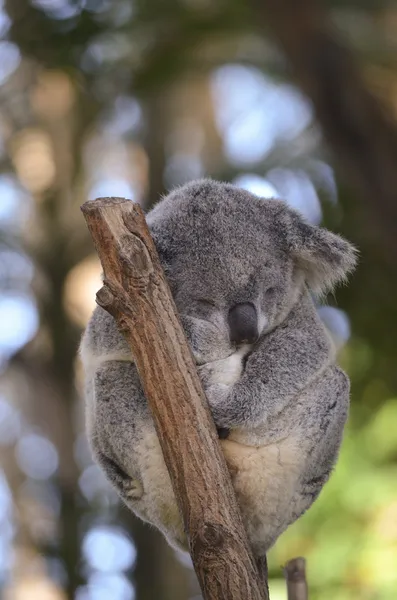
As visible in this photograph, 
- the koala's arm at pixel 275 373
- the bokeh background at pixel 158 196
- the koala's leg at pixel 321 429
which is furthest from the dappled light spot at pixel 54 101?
the koala's leg at pixel 321 429

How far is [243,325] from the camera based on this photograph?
351 cm

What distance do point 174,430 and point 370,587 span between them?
4151mm

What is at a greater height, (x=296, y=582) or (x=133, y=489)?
(x=133, y=489)

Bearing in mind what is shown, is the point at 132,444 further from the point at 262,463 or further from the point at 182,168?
the point at 182,168

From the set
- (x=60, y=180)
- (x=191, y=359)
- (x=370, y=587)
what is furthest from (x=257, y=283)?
(x=60, y=180)

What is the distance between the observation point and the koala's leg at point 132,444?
3.60 m

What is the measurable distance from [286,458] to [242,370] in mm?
400

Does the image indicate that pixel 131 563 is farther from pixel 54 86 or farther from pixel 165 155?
pixel 54 86

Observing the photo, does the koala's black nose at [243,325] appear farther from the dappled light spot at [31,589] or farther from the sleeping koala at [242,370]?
the dappled light spot at [31,589]

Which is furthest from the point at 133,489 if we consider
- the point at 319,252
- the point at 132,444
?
the point at 319,252

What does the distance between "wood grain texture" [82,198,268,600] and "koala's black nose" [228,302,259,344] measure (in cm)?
37

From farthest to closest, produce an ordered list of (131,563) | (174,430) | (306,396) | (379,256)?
(131,563)
(379,256)
(306,396)
(174,430)

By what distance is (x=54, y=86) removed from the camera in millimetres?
12555

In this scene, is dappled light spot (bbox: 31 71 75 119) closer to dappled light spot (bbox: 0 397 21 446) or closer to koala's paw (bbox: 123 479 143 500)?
dappled light spot (bbox: 0 397 21 446)
